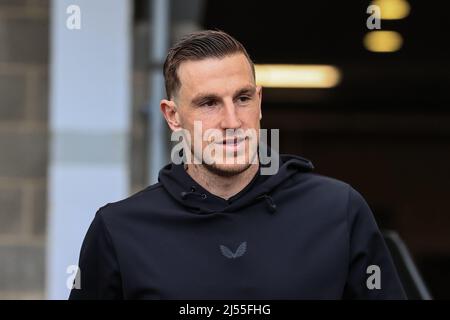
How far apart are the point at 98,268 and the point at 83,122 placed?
2.09 meters

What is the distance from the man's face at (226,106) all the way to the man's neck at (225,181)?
0.15 ft

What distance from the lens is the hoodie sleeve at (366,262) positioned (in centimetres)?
205

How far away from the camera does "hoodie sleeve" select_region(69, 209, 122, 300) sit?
2121mm

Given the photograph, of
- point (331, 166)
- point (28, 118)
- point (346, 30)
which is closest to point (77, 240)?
point (28, 118)

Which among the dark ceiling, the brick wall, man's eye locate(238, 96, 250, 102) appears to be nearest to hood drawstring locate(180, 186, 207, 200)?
man's eye locate(238, 96, 250, 102)

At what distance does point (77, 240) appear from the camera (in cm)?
418

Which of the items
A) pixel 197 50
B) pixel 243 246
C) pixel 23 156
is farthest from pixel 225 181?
pixel 23 156

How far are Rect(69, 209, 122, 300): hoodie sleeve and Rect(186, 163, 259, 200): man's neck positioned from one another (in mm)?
230

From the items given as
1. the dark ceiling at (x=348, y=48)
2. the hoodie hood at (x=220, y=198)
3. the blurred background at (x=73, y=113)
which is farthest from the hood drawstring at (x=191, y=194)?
the dark ceiling at (x=348, y=48)

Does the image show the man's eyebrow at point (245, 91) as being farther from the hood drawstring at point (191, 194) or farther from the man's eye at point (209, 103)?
the hood drawstring at point (191, 194)

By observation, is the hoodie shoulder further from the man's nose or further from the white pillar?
the white pillar

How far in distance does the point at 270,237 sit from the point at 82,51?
2.33m

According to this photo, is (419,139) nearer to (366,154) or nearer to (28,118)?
(366,154)

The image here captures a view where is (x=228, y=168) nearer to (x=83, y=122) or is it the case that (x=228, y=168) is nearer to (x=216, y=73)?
(x=216, y=73)
